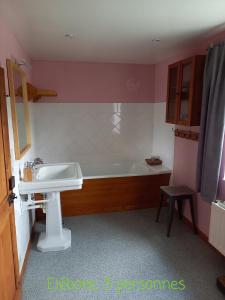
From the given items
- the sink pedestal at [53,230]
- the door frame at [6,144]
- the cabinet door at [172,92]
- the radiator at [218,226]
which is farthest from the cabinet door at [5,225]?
the cabinet door at [172,92]

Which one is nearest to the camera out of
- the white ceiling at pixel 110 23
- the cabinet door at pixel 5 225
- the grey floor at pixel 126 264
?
the cabinet door at pixel 5 225

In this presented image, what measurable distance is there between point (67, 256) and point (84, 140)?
1.90 meters

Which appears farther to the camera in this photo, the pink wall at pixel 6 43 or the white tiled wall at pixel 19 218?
the white tiled wall at pixel 19 218

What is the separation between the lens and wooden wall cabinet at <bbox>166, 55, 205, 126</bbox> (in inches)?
93.0

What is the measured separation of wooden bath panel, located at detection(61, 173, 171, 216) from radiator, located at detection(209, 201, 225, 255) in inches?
48.3

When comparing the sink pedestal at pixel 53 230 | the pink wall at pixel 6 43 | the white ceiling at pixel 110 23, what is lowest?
the sink pedestal at pixel 53 230

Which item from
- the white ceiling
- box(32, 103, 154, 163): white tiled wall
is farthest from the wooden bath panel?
the white ceiling

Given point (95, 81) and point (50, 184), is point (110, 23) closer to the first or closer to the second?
point (50, 184)

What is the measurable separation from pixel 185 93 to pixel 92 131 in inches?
67.5

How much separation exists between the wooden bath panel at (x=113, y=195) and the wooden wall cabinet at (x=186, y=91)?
1.00 metres

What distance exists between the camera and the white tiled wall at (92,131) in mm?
3609

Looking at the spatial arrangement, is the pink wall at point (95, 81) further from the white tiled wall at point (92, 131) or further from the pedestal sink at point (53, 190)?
the pedestal sink at point (53, 190)

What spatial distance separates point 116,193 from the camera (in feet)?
10.7

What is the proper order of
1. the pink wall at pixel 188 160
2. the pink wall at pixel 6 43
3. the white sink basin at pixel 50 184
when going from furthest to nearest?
the pink wall at pixel 188 160, the white sink basin at pixel 50 184, the pink wall at pixel 6 43
